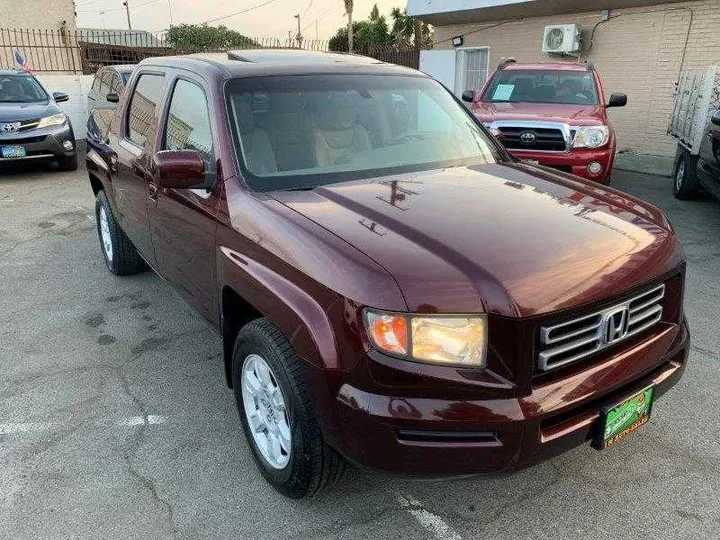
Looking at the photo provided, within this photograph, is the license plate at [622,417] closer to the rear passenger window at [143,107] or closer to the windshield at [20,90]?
the rear passenger window at [143,107]

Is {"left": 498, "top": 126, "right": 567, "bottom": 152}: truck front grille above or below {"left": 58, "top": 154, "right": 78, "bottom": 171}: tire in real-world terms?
above

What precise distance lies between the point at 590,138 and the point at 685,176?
1.88 meters

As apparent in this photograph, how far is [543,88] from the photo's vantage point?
327 inches

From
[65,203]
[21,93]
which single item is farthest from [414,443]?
[21,93]

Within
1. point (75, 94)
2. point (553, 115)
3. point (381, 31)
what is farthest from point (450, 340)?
point (381, 31)

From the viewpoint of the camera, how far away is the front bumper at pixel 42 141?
941 centimetres

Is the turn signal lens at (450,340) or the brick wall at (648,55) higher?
the brick wall at (648,55)

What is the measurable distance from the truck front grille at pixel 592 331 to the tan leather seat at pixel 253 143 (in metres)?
1.49

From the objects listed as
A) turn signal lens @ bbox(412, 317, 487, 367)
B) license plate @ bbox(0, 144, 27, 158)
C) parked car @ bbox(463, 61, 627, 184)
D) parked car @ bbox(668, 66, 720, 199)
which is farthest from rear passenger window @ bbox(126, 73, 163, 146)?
license plate @ bbox(0, 144, 27, 158)

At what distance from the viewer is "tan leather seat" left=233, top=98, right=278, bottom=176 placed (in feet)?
9.23

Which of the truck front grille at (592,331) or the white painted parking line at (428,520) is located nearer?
the truck front grille at (592,331)

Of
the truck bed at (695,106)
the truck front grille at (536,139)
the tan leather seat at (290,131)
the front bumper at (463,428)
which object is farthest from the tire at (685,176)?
the front bumper at (463,428)

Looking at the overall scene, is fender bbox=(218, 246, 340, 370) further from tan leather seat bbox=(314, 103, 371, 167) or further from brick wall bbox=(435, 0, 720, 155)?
brick wall bbox=(435, 0, 720, 155)

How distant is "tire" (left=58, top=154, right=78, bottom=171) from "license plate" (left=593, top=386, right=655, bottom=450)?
10348 mm
